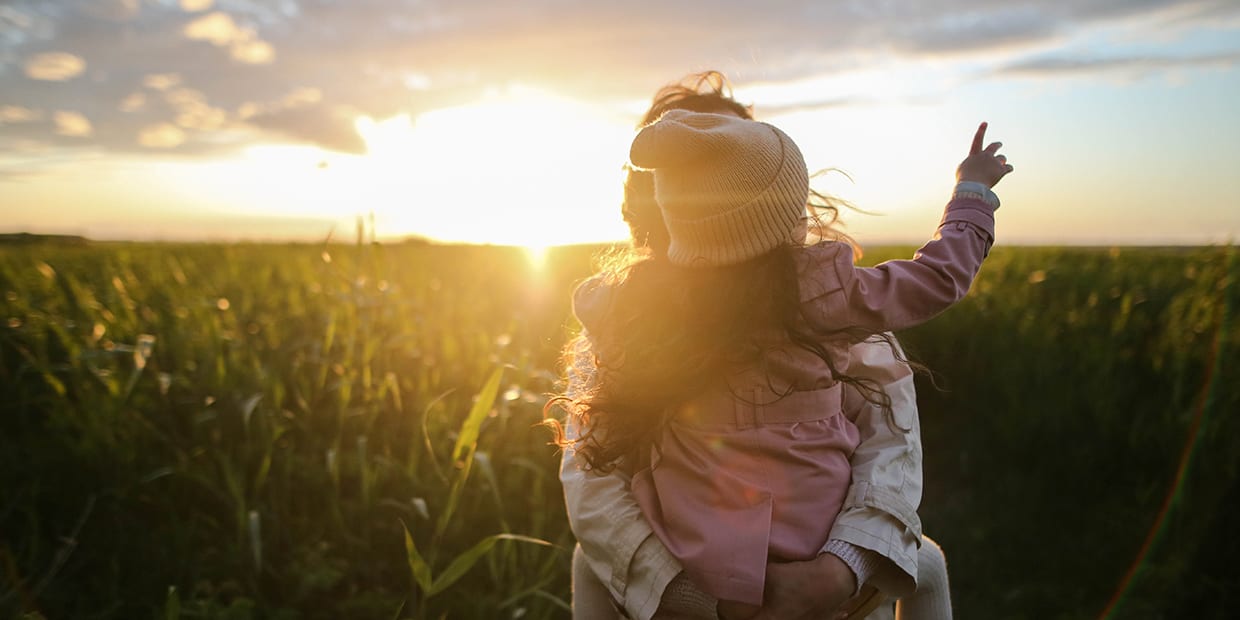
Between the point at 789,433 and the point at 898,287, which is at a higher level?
the point at 898,287

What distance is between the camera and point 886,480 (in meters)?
1.47

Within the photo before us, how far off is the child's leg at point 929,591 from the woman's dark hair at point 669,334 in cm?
31

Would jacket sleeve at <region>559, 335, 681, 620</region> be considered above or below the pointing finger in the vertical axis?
below

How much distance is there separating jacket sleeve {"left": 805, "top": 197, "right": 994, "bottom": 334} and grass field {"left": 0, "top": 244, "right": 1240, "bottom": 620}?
85 centimetres

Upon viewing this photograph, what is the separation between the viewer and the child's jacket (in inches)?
55.9

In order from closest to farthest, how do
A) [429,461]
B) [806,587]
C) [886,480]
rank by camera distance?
[806,587], [886,480], [429,461]

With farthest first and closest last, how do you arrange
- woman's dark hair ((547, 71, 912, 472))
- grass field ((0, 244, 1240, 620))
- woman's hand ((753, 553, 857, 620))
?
grass field ((0, 244, 1240, 620))
woman's dark hair ((547, 71, 912, 472))
woman's hand ((753, 553, 857, 620))

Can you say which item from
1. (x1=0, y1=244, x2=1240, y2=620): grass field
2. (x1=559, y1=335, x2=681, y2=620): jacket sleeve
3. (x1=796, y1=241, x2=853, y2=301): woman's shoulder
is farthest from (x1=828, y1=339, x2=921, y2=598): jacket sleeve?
(x1=0, y1=244, x2=1240, y2=620): grass field

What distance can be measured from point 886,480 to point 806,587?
26 centimetres

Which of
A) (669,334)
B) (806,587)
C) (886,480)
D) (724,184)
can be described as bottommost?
(806,587)

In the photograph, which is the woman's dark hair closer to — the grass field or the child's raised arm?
the child's raised arm

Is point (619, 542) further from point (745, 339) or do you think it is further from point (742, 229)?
point (742, 229)

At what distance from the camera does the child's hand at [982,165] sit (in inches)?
61.8

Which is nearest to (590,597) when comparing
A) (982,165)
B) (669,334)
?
(669,334)
